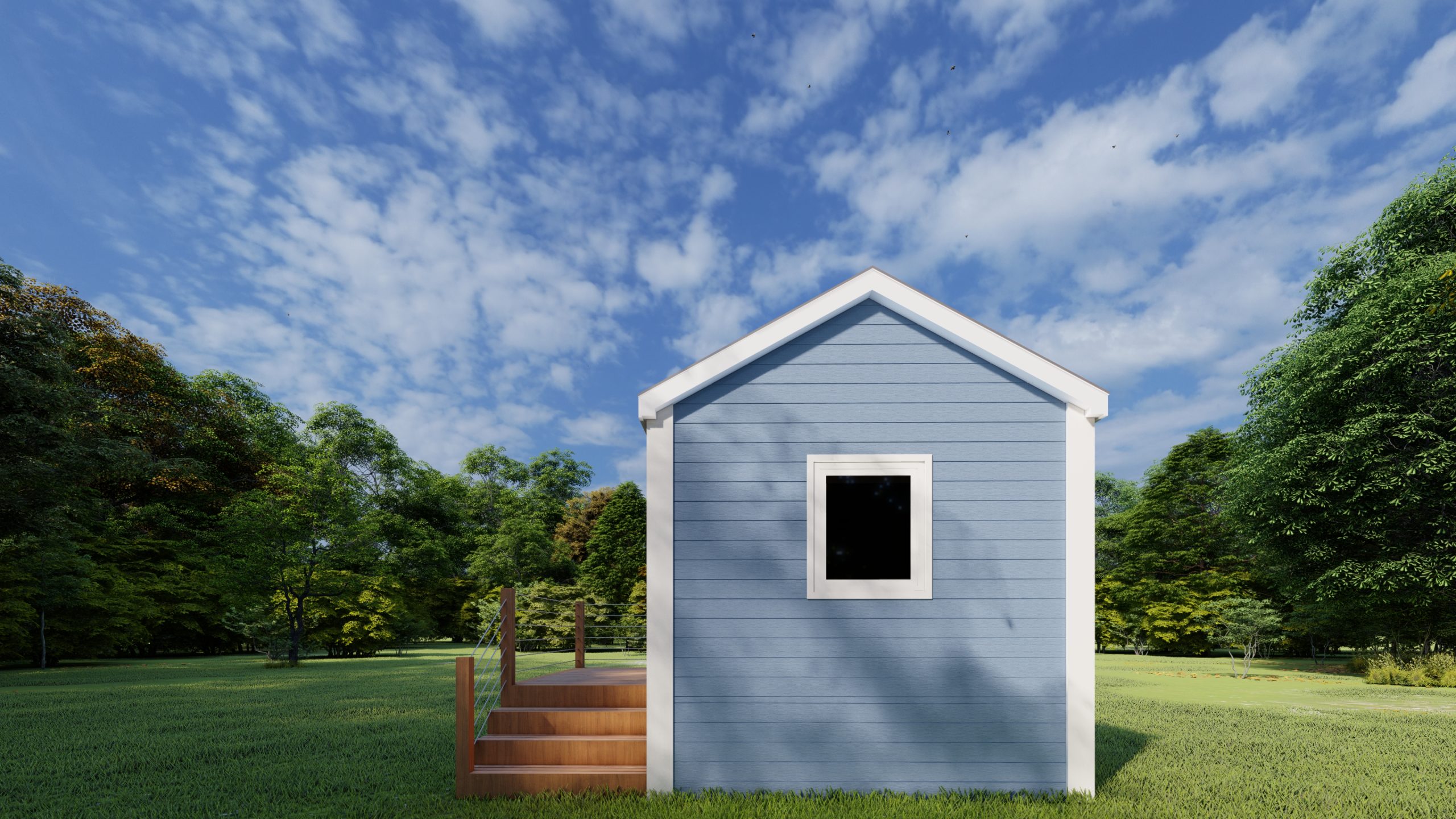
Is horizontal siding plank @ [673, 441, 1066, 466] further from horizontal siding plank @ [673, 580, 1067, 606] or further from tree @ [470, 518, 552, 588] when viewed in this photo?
tree @ [470, 518, 552, 588]

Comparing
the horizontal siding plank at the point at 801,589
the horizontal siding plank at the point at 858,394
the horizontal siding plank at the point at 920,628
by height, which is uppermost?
the horizontal siding plank at the point at 858,394

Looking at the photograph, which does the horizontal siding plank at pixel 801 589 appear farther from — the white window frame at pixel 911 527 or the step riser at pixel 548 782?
the step riser at pixel 548 782

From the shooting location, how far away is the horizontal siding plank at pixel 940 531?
19.7 feet

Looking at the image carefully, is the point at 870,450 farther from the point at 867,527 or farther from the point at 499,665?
the point at 499,665

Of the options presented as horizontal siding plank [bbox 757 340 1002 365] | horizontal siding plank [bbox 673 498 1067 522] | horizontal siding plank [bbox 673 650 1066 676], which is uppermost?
horizontal siding plank [bbox 757 340 1002 365]

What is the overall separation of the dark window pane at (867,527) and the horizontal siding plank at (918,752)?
1.49 m

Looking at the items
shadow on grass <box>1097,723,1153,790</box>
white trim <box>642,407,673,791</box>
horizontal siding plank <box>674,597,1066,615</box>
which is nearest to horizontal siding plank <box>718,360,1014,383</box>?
white trim <box>642,407,673,791</box>

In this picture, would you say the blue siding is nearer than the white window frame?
Yes

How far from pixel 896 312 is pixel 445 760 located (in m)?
6.81

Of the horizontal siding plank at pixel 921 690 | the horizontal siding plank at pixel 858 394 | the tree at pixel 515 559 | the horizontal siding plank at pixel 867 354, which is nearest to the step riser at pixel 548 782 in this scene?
the horizontal siding plank at pixel 921 690

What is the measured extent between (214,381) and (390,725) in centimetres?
3515

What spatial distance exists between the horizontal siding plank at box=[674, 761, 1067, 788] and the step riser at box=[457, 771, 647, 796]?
38.6 inches

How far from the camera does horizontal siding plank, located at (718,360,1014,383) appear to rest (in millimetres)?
6211

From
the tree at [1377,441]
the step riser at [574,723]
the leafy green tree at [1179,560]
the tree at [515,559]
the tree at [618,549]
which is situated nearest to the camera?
the step riser at [574,723]
